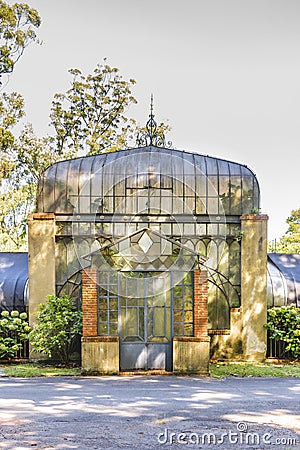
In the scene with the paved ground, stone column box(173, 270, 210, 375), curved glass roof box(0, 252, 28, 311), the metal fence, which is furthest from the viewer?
curved glass roof box(0, 252, 28, 311)

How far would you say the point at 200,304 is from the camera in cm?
1270

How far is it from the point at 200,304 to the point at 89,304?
8.07 feet

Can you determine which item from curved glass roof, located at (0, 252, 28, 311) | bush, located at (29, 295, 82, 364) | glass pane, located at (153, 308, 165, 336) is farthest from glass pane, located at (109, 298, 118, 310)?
curved glass roof, located at (0, 252, 28, 311)

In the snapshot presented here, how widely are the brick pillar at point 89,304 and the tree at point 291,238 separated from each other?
45.5 ft

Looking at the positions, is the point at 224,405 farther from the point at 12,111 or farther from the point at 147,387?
the point at 12,111

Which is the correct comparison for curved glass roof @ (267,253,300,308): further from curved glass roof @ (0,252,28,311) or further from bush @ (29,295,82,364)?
curved glass roof @ (0,252,28,311)

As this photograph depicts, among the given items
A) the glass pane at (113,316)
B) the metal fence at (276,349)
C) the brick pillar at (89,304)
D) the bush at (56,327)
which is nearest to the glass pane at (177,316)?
the glass pane at (113,316)

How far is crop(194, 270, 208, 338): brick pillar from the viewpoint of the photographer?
1262 centimetres

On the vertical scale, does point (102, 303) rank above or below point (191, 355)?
above

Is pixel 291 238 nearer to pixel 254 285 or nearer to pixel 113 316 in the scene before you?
pixel 254 285

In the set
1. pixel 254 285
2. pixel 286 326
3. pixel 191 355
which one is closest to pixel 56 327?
pixel 191 355

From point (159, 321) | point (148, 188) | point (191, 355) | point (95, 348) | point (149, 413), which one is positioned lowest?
point (149, 413)

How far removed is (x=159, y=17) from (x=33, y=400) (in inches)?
421

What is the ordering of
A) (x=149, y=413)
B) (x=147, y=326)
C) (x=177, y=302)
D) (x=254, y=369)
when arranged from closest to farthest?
1. (x=149, y=413)
2. (x=147, y=326)
3. (x=177, y=302)
4. (x=254, y=369)
